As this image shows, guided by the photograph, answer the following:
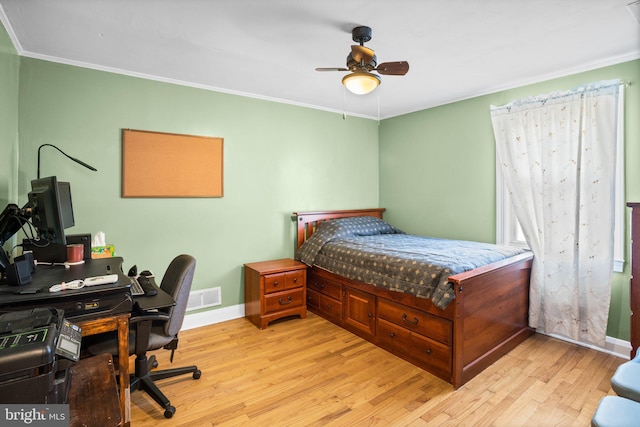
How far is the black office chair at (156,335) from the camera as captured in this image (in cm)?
192

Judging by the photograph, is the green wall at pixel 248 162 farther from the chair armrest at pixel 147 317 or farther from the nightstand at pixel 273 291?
the chair armrest at pixel 147 317

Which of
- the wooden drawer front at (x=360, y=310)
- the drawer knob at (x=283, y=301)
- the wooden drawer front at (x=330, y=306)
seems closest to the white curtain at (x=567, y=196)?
the wooden drawer front at (x=360, y=310)

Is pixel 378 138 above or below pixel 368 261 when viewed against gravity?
above

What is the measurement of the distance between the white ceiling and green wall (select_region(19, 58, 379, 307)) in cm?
23

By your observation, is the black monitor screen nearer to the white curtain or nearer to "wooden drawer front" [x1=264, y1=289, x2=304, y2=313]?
"wooden drawer front" [x1=264, y1=289, x2=304, y2=313]

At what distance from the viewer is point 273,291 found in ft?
11.3

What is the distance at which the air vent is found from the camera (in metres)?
3.40

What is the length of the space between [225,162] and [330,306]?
191cm

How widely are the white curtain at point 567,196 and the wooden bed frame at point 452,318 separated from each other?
23 centimetres

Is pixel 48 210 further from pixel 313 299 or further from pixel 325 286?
pixel 313 299

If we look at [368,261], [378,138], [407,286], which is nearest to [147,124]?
[368,261]

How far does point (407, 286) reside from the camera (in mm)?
2637

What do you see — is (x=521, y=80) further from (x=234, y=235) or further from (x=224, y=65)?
(x=234, y=235)

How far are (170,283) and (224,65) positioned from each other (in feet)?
6.21
